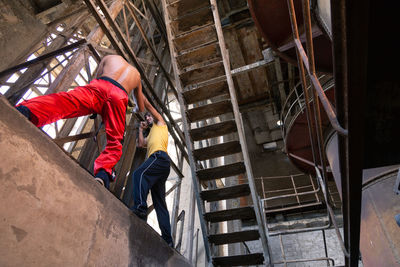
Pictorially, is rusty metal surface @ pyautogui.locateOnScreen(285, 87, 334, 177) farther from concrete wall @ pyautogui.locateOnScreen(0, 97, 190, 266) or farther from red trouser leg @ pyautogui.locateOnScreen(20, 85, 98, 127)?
concrete wall @ pyautogui.locateOnScreen(0, 97, 190, 266)

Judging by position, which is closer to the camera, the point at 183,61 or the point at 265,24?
the point at 183,61

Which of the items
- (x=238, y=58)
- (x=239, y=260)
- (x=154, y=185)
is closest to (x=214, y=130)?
(x=154, y=185)

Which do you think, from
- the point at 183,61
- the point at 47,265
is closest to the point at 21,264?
the point at 47,265

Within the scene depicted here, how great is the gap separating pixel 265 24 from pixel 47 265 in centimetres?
655

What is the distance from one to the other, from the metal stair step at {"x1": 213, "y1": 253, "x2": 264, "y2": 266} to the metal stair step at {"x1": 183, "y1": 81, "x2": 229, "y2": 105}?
314cm

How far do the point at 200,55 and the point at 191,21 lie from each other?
1264 millimetres

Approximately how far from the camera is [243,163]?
4.64 metres

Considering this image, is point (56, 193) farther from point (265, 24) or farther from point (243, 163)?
point (265, 24)

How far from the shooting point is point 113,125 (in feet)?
10.8

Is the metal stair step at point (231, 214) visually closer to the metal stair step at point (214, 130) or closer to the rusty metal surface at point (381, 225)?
the metal stair step at point (214, 130)

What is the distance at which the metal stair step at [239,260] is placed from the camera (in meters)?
4.50

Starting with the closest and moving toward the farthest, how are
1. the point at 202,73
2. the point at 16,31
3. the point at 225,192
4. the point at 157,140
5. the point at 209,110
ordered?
the point at 157,140
the point at 225,192
the point at 16,31
the point at 209,110
the point at 202,73

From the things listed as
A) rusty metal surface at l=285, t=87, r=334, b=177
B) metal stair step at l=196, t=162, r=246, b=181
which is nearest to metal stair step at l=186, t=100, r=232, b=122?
metal stair step at l=196, t=162, r=246, b=181

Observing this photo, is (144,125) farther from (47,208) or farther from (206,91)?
(47,208)
